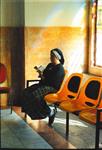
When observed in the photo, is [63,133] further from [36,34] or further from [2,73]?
[36,34]

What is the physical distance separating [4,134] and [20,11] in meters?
1.99

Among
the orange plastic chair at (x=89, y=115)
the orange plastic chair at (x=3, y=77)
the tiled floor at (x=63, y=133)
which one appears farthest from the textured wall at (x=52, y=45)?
the orange plastic chair at (x=89, y=115)

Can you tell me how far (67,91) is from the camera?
11.8 ft

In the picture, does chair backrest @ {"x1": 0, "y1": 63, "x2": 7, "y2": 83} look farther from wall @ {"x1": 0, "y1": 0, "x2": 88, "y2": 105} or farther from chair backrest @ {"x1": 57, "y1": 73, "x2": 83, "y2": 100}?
chair backrest @ {"x1": 57, "y1": 73, "x2": 83, "y2": 100}

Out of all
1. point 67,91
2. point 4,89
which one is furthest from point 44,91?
point 4,89

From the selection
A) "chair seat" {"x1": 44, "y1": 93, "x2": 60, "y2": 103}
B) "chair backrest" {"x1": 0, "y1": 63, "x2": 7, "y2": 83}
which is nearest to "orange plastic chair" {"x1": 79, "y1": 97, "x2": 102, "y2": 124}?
"chair seat" {"x1": 44, "y1": 93, "x2": 60, "y2": 103}

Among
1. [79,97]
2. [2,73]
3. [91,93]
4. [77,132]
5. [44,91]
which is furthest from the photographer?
[2,73]

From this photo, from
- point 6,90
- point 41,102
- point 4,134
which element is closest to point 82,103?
point 41,102

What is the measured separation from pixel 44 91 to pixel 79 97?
1.72 feet

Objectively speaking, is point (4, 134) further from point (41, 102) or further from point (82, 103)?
point (82, 103)

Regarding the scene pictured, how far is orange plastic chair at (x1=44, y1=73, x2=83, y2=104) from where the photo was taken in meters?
3.52

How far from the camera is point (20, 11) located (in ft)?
14.9

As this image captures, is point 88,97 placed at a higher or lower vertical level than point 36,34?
lower

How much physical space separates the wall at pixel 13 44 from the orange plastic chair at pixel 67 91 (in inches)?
43.7
